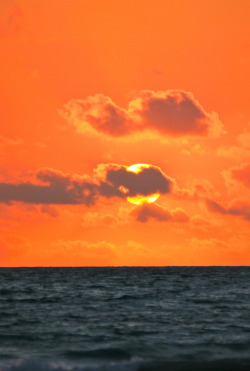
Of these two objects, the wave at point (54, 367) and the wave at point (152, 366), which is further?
the wave at point (152, 366)

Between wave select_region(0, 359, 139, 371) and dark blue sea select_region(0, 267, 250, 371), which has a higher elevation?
dark blue sea select_region(0, 267, 250, 371)

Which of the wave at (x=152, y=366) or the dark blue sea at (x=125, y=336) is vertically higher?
the dark blue sea at (x=125, y=336)

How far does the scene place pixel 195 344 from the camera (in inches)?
1196

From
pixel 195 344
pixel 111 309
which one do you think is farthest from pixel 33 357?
pixel 111 309

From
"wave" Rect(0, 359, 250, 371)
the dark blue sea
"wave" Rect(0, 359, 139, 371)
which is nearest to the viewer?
"wave" Rect(0, 359, 139, 371)

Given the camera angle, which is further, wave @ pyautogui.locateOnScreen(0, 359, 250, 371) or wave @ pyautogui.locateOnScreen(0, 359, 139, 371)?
wave @ pyautogui.locateOnScreen(0, 359, 250, 371)

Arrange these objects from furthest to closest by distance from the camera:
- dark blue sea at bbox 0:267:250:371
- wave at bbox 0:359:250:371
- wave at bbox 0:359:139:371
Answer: dark blue sea at bbox 0:267:250:371 < wave at bbox 0:359:250:371 < wave at bbox 0:359:139:371

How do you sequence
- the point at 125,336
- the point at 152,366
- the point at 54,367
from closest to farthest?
the point at 54,367, the point at 152,366, the point at 125,336

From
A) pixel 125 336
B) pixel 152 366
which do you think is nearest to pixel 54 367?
pixel 152 366

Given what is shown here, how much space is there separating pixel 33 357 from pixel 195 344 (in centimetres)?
897

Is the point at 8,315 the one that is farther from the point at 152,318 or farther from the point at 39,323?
the point at 152,318

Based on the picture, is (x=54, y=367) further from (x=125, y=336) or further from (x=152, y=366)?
(x=125, y=336)

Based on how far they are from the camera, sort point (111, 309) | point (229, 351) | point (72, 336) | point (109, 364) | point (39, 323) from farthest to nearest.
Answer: point (111, 309), point (39, 323), point (72, 336), point (229, 351), point (109, 364)

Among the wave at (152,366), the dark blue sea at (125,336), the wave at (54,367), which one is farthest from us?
the dark blue sea at (125,336)
